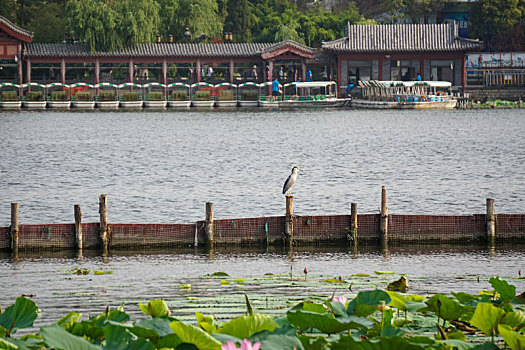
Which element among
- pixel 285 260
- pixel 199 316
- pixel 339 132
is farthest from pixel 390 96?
pixel 199 316

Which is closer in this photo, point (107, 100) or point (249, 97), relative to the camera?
point (107, 100)

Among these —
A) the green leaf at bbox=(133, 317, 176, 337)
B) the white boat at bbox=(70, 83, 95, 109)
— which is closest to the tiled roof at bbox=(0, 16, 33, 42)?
the white boat at bbox=(70, 83, 95, 109)

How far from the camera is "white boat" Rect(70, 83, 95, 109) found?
59375mm

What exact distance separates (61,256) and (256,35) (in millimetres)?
52175

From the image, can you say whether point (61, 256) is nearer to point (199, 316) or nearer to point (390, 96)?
point (199, 316)

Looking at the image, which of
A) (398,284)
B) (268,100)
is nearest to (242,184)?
(398,284)

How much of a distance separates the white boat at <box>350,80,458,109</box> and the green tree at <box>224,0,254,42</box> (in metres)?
9.66

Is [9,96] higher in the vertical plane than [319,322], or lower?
higher

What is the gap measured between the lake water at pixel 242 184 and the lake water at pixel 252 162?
3.1 inches

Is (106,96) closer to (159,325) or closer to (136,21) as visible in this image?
(136,21)

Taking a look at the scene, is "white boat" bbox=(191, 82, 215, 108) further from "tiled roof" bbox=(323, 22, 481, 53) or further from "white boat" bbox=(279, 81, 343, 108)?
"tiled roof" bbox=(323, 22, 481, 53)

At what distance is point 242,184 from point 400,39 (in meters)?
34.7

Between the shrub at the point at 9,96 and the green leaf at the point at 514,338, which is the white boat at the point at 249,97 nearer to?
the shrub at the point at 9,96

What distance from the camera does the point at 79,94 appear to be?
197 ft
